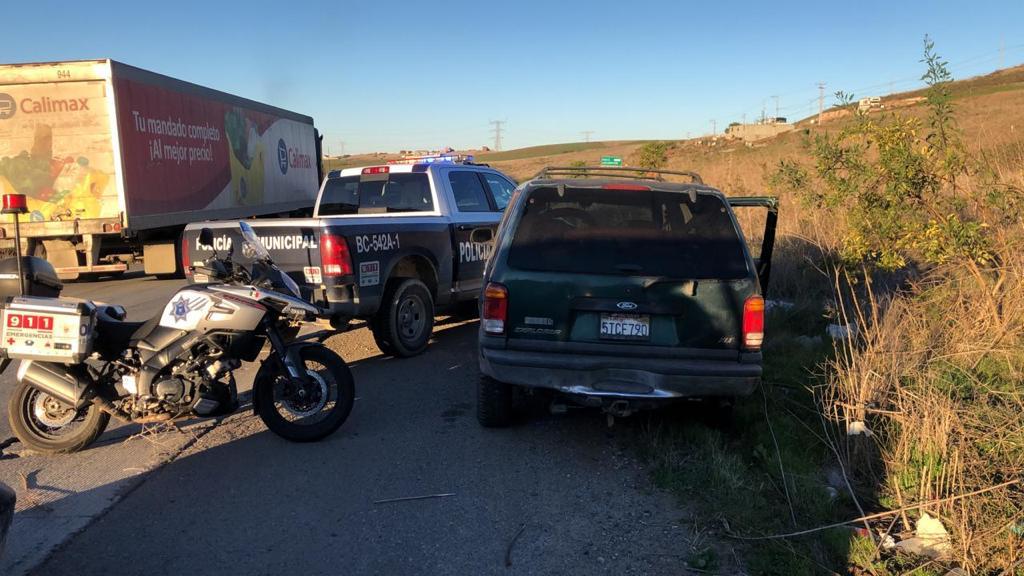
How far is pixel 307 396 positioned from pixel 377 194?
14.1ft

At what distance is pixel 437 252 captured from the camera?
8.39 metres

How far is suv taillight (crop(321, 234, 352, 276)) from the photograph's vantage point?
6.91 meters

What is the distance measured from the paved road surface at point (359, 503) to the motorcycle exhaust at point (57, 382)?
0.44 metres

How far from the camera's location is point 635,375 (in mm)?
4758

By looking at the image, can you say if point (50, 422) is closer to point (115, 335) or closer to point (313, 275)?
point (115, 335)

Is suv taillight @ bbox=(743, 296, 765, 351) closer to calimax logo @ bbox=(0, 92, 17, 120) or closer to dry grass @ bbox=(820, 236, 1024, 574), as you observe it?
dry grass @ bbox=(820, 236, 1024, 574)

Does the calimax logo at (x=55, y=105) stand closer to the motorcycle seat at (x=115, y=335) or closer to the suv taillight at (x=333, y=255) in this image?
the suv taillight at (x=333, y=255)

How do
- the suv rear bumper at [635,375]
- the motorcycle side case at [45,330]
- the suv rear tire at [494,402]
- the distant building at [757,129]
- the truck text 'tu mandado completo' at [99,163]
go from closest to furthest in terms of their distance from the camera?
the suv rear bumper at [635,375]
the motorcycle side case at [45,330]
the suv rear tire at [494,402]
the truck text 'tu mandado completo' at [99,163]
the distant building at [757,129]

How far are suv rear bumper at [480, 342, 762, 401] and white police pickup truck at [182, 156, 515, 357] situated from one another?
2644mm

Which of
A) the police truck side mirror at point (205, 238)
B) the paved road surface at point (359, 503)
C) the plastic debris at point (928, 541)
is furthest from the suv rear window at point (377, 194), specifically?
the plastic debris at point (928, 541)

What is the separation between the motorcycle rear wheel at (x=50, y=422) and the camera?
5.21 metres

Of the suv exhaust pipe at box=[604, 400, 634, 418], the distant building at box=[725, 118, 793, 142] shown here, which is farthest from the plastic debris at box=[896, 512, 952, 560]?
the distant building at box=[725, 118, 793, 142]

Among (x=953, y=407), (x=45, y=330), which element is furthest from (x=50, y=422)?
(x=953, y=407)

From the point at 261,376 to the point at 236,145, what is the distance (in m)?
14.3
